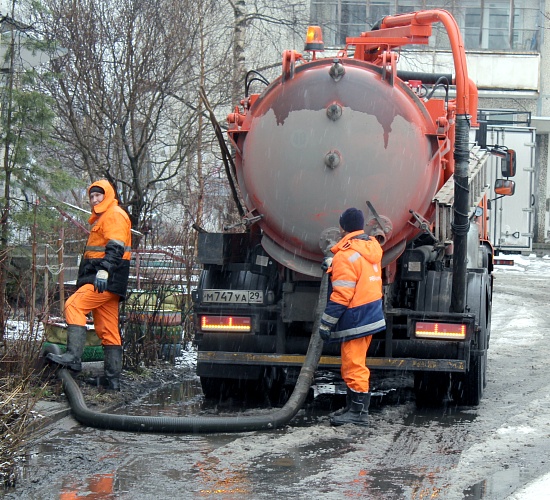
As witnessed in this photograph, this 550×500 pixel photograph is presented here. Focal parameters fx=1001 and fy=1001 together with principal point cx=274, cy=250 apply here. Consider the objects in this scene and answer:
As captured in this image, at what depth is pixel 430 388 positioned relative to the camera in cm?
825

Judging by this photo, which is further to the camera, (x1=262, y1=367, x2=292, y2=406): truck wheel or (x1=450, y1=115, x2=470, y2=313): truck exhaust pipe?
(x1=262, y1=367, x2=292, y2=406): truck wheel

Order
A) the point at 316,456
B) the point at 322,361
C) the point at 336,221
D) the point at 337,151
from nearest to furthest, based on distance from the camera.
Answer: the point at 316,456, the point at 337,151, the point at 336,221, the point at 322,361

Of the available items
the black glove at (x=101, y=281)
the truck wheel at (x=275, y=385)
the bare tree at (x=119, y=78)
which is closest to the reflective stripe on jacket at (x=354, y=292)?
the truck wheel at (x=275, y=385)

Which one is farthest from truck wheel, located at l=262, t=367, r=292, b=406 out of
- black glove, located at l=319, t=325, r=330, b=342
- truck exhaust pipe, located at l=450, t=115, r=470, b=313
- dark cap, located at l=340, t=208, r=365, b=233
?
dark cap, located at l=340, t=208, r=365, b=233

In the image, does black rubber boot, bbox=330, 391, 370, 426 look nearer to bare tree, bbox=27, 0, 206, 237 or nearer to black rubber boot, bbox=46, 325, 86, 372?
black rubber boot, bbox=46, 325, 86, 372

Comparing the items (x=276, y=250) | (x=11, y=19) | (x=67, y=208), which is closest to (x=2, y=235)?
(x=67, y=208)

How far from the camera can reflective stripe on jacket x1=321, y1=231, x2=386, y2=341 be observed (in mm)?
7227

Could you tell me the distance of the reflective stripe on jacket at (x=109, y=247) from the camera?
8.23 m

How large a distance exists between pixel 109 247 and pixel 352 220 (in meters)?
2.18

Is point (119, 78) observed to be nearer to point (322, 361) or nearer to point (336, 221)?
point (336, 221)

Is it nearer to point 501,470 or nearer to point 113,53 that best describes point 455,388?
point 501,470

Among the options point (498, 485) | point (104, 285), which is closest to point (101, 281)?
point (104, 285)

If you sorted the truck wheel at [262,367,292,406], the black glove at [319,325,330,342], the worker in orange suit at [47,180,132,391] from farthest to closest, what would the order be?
the truck wheel at [262,367,292,406] → the worker in orange suit at [47,180,132,391] → the black glove at [319,325,330,342]

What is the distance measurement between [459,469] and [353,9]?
26.5 m
